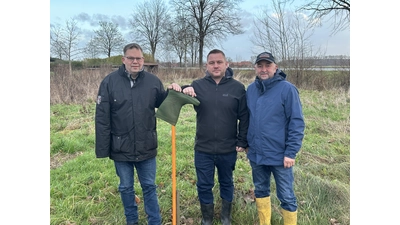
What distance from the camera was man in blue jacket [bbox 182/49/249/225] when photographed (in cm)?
321

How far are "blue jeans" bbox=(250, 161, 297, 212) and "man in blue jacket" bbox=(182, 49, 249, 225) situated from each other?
0.34m

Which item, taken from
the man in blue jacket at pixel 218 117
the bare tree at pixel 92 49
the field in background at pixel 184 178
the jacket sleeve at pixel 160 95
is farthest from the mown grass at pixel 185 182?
the bare tree at pixel 92 49

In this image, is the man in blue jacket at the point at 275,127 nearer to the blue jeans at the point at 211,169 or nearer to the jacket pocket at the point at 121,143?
the blue jeans at the point at 211,169

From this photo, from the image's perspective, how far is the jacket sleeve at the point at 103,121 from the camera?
3070 mm

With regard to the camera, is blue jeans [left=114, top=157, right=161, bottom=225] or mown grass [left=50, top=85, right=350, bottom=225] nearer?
blue jeans [left=114, top=157, right=161, bottom=225]

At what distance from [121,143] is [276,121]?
171 cm

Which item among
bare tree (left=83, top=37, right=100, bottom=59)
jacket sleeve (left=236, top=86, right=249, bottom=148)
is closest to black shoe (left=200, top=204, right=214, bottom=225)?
jacket sleeve (left=236, top=86, right=249, bottom=148)

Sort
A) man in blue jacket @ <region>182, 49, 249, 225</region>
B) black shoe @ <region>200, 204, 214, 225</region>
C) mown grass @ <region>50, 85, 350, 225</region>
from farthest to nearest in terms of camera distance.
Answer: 1. mown grass @ <region>50, 85, 350, 225</region>
2. black shoe @ <region>200, 204, 214, 225</region>
3. man in blue jacket @ <region>182, 49, 249, 225</region>

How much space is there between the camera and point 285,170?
9.88ft

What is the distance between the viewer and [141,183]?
130 inches

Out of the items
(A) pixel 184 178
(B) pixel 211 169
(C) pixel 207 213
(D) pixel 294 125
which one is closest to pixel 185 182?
(A) pixel 184 178

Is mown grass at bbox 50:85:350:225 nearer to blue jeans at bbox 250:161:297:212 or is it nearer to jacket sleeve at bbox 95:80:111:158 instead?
blue jeans at bbox 250:161:297:212

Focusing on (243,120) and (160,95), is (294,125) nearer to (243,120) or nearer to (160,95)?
(243,120)

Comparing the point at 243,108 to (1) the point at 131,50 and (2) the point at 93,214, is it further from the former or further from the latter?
(2) the point at 93,214
